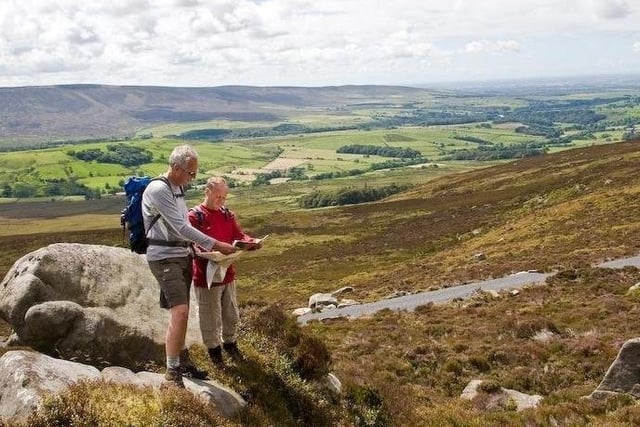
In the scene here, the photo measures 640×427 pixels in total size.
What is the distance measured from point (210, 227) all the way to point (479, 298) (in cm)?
2223

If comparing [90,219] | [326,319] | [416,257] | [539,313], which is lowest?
[90,219]

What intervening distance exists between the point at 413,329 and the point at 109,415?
60.4ft

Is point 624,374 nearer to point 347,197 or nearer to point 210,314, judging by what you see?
point 210,314

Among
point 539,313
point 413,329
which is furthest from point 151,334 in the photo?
point 539,313

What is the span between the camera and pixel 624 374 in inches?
561

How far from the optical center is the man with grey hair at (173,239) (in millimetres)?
9711

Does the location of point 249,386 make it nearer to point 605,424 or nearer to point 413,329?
point 605,424

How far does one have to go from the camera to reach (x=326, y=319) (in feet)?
103

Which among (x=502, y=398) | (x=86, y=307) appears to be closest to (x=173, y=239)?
(x=86, y=307)

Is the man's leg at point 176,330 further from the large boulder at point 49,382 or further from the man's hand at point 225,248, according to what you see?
the man's hand at point 225,248

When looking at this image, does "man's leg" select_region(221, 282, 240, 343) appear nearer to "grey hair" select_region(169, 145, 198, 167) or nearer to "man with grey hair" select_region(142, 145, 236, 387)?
"man with grey hair" select_region(142, 145, 236, 387)

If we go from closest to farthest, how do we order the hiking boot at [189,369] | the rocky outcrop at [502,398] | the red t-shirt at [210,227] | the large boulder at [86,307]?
the hiking boot at [189,369] → the red t-shirt at [210,227] → the large boulder at [86,307] → the rocky outcrop at [502,398]

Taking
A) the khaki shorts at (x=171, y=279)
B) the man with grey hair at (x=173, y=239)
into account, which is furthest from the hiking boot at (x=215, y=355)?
the khaki shorts at (x=171, y=279)

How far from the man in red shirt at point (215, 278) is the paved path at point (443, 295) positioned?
20701 mm
